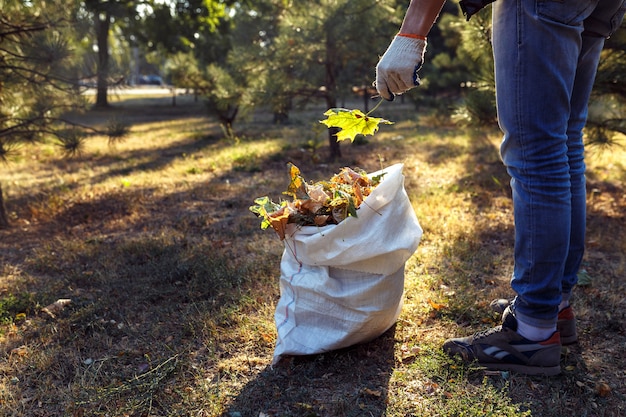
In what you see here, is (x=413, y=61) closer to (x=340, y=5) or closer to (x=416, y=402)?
(x=416, y=402)

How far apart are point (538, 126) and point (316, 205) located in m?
0.68

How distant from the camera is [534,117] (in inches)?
54.5

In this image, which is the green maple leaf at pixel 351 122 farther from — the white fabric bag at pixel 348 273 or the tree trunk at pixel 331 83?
the tree trunk at pixel 331 83

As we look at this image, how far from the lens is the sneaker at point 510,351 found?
1.53 meters

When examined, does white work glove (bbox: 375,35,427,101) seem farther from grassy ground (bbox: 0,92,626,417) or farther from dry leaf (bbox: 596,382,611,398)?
dry leaf (bbox: 596,382,611,398)

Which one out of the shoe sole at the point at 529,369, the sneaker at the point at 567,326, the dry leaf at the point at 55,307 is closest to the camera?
the shoe sole at the point at 529,369

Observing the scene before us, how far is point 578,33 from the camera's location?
1.37 metres

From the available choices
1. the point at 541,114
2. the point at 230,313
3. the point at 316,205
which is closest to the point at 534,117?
the point at 541,114

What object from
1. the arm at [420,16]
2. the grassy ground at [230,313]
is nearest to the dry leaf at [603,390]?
the grassy ground at [230,313]

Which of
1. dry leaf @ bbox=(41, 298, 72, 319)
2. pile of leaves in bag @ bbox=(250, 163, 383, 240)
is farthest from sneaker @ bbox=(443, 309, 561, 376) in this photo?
dry leaf @ bbox=(41, 298, 72, 319)

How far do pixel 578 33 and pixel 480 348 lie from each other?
3.10 feet

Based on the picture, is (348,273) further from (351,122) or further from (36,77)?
(36,77)

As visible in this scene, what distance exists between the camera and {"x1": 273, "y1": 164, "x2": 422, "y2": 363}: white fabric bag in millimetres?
1542

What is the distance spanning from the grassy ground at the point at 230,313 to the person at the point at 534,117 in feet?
0.44
